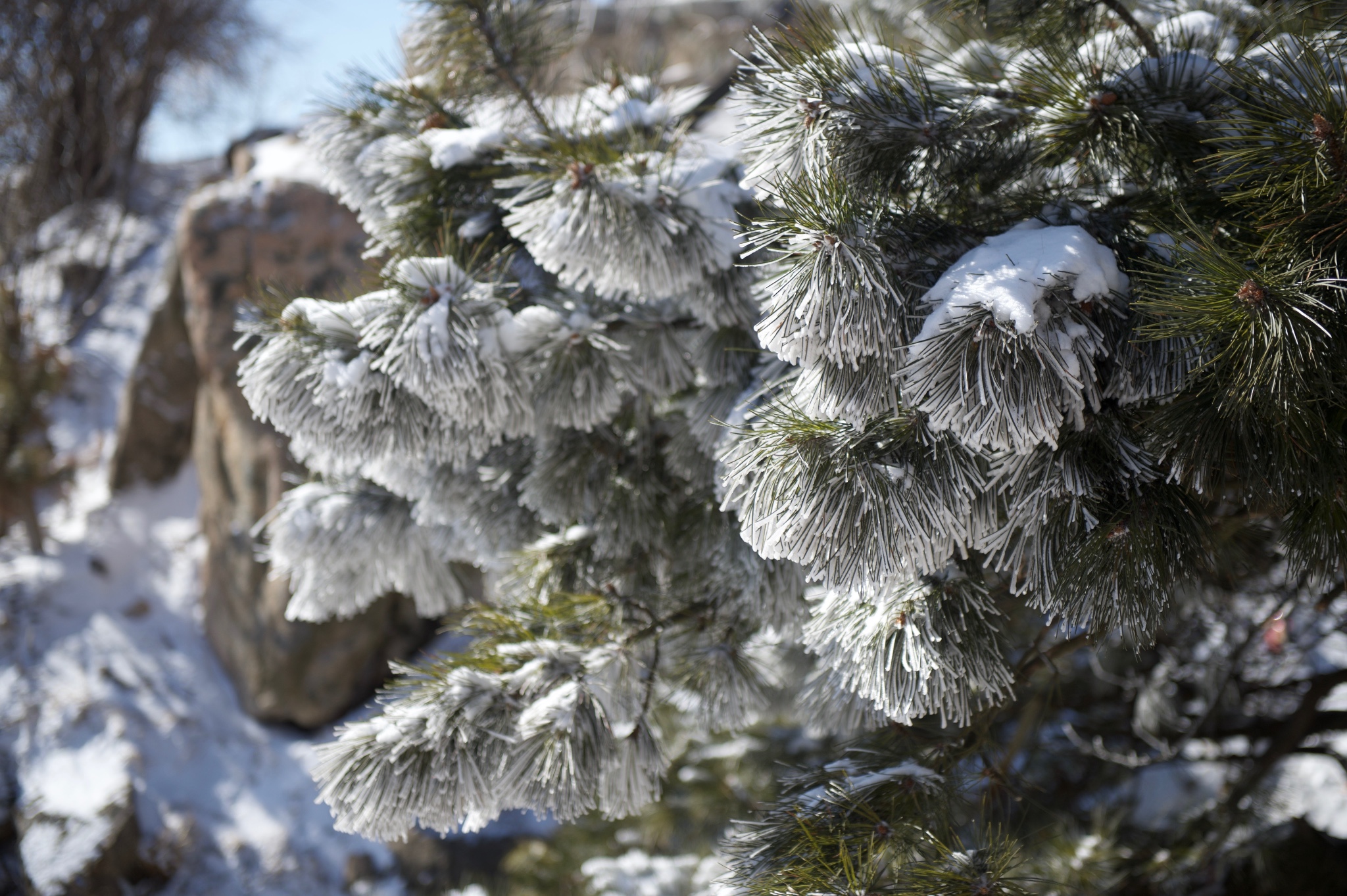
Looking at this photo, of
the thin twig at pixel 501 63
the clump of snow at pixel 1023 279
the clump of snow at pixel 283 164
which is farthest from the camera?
the clump of snow at pixel 283 164

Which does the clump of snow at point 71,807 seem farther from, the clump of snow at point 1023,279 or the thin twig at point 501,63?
the clump of snow at point 1023,279

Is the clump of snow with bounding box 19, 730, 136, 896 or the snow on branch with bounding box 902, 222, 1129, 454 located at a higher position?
the snow on branch with bounding box 902, 222, 1129, 454

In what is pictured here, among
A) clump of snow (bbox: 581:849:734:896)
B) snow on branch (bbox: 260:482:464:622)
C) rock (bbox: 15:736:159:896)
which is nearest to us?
snow on branch (bbox: 260:482:464:622)

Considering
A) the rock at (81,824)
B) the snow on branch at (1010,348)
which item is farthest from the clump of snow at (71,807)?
the snow on branch at (1010,348)

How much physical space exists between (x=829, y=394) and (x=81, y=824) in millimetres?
2985

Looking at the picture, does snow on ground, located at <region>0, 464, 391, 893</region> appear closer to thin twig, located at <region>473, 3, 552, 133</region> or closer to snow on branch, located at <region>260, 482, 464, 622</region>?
snow on branch, located at <region>260, 482, 464, 622</region>

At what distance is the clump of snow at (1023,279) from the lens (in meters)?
0.92

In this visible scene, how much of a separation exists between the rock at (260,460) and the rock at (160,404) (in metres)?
0.44

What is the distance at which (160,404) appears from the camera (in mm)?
3750

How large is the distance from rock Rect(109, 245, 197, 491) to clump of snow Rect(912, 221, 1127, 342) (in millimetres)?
3591

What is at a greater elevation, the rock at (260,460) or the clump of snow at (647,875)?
the rock at (260,460)

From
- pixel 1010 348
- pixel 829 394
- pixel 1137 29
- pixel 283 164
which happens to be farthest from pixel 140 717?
pixel 1137 29

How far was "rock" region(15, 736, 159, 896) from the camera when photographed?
2.57 metres

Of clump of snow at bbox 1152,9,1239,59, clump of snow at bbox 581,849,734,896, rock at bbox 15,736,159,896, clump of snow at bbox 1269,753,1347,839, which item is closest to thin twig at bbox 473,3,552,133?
clump of snow at bbox 1152,9,1239,59
